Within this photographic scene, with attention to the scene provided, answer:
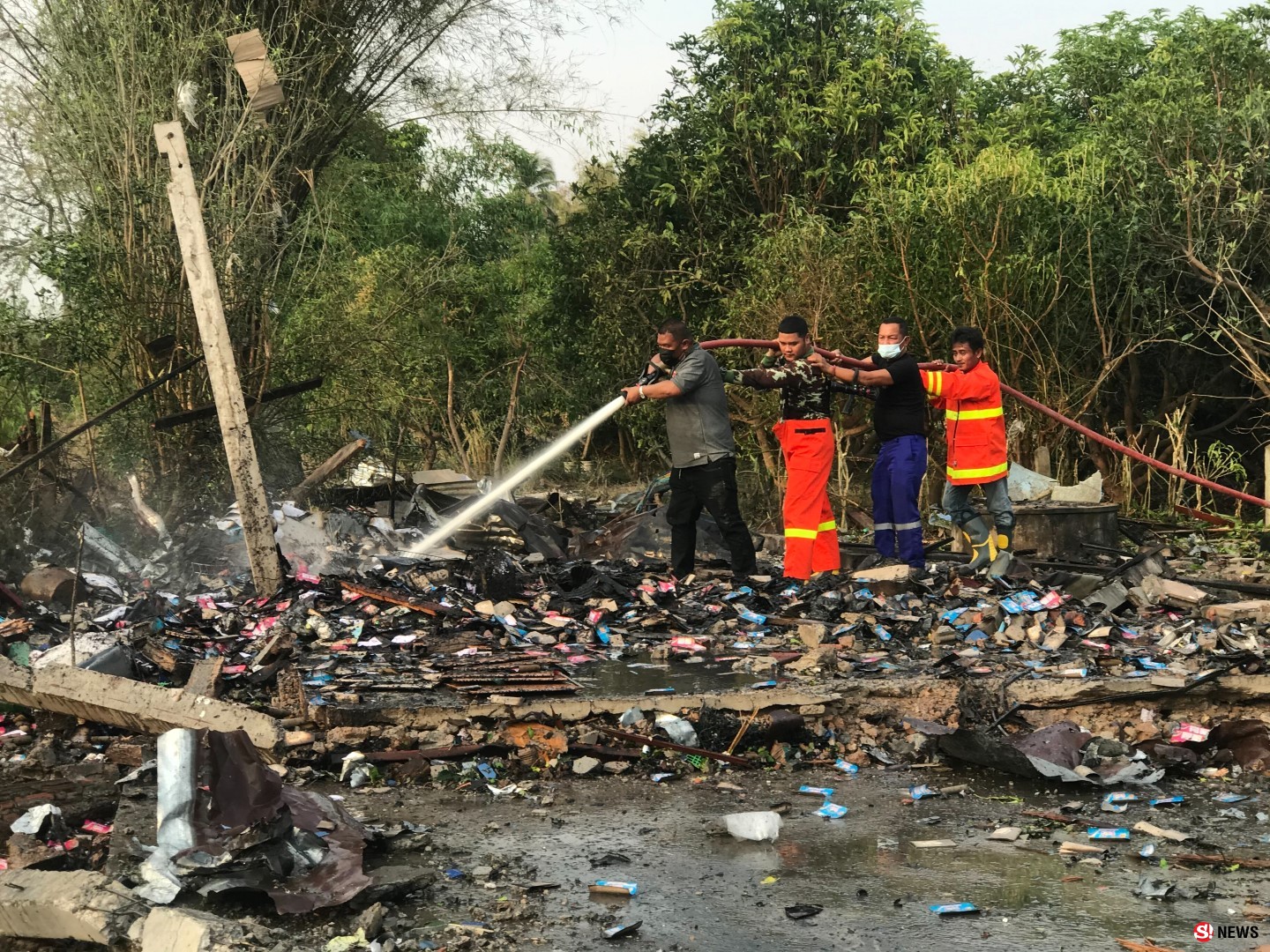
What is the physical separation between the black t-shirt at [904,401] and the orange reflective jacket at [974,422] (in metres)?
0.08

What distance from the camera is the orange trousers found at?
26.8ft

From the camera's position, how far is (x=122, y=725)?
528 centimetres

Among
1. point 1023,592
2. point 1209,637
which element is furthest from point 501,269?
point 1209,637

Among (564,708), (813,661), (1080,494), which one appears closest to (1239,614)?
(813,661)

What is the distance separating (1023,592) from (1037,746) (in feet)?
8.51

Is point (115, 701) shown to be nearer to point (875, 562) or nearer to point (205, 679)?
point (205, 679)

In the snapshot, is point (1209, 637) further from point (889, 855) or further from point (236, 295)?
point (236, 295)

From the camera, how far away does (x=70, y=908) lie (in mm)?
3285

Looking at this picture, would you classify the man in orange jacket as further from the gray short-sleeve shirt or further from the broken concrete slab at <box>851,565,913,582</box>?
the gray short-sleeve shirt

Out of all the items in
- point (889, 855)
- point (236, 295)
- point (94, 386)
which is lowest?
point (889, 855)

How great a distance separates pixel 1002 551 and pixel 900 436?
3.39 ft

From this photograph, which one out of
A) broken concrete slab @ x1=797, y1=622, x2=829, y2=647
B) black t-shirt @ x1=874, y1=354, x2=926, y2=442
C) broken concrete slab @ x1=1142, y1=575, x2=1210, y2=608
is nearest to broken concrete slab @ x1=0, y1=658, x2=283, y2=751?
broken concrete slab @ x1=797, y1=622, x2=829, y2=647

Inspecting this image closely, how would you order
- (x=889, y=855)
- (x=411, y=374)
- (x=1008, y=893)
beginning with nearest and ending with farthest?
1. (x=1008, y=893)
2. (x=889, y=855)
3. (x=411, y=374)

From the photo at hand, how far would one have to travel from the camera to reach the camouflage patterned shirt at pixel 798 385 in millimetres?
8211
